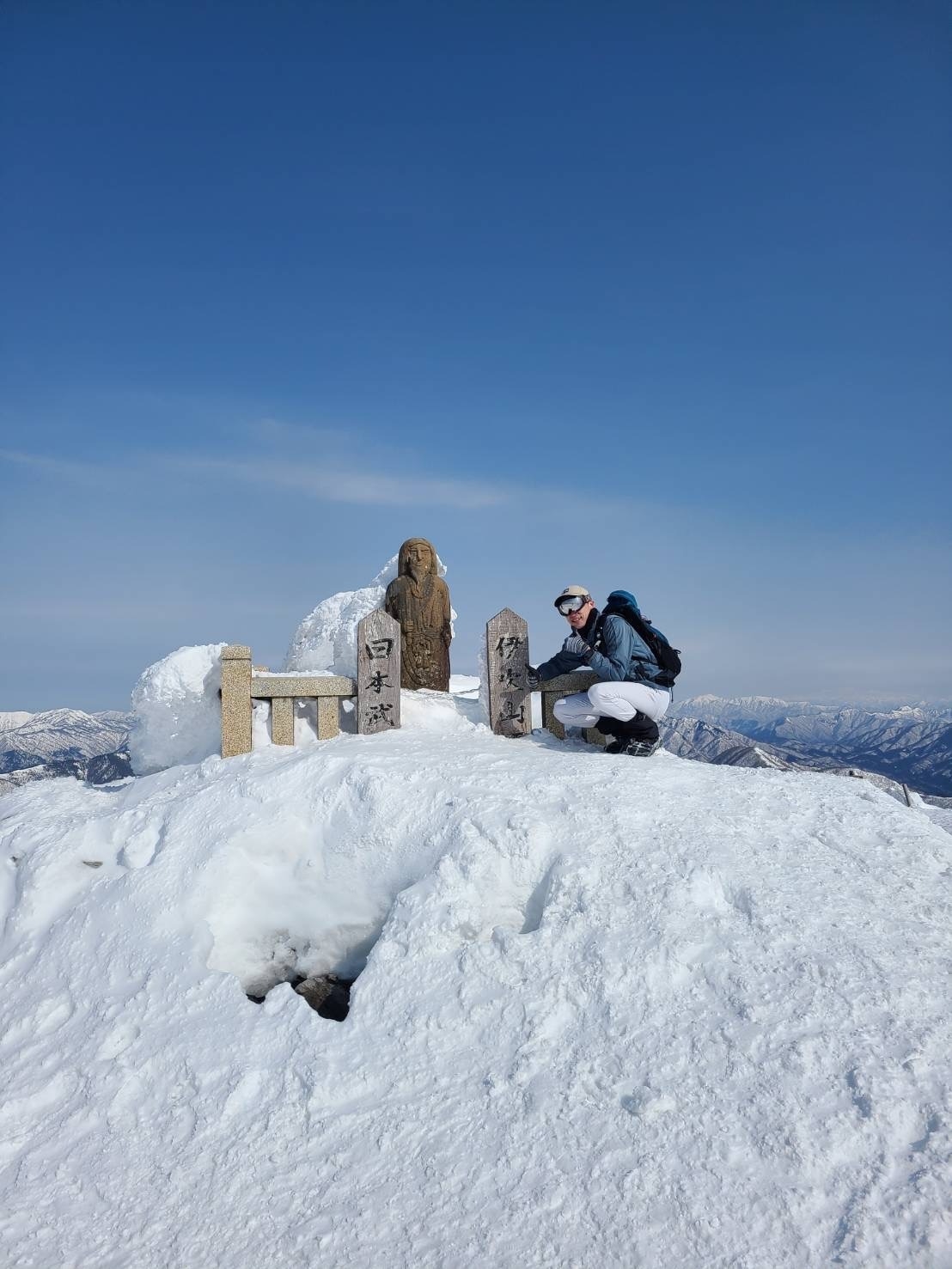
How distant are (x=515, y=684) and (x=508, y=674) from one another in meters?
0.15

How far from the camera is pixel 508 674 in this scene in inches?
343

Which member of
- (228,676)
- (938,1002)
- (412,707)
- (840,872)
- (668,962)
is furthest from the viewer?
(412,707)

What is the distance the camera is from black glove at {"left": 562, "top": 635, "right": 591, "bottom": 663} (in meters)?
8.30

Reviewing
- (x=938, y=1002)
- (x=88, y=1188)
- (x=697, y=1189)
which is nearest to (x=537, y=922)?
(x=697, y=1189)

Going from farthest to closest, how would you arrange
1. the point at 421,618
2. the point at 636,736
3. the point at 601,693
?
the point at 421,618 < the point at 636,736 < the point at 601,693

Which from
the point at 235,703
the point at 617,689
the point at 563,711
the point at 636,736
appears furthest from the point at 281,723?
the point at 636,736

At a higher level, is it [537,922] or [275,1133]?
[537,922]

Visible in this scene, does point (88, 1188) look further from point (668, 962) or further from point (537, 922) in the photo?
point (668, 962)

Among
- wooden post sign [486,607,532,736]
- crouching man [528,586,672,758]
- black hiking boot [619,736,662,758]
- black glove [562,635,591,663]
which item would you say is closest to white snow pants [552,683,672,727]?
crouching man [528,586,672,758]

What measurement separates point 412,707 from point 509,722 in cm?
124

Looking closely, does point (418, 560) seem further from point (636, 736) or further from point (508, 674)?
point (636, 736)

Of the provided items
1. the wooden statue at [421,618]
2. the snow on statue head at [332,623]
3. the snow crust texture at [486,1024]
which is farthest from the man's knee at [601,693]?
the snow on statue head at [332,623]

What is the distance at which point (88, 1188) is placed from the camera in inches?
154

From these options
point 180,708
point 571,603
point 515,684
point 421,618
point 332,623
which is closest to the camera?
point 571,603
